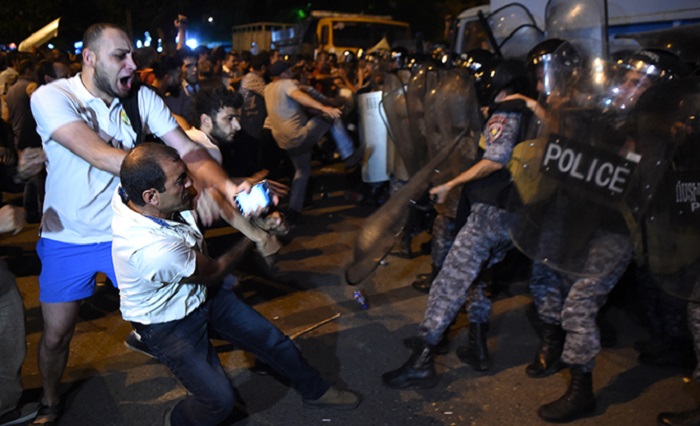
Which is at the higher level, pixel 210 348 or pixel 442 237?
pixel 210 348

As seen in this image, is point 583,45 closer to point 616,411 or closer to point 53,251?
point 616,411

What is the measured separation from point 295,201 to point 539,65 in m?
3.80

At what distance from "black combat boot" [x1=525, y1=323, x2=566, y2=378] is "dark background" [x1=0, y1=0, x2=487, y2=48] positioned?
19.0 m

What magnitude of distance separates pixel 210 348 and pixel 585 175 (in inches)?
76.6

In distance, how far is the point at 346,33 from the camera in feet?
54.3

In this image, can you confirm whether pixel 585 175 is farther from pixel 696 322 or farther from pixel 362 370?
pixel 362 370

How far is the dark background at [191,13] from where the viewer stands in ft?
77.2

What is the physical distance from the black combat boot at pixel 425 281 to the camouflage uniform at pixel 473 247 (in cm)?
149

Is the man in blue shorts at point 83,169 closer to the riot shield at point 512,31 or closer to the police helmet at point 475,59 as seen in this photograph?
the police helmet at point 475,59

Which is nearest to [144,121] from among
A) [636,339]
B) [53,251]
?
[53,251]

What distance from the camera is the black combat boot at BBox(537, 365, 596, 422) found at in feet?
11.2

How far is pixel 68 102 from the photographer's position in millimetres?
3012

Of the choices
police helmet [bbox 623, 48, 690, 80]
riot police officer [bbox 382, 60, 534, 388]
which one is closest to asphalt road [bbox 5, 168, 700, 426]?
riot police officer [bbox 382, 60, 534, 388]

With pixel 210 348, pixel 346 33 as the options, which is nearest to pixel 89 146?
pixel 210 348
